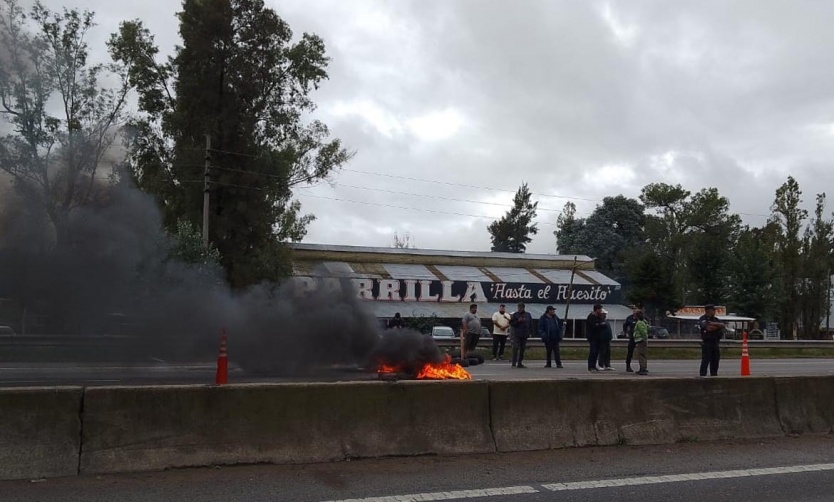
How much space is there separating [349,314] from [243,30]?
69.2 ft

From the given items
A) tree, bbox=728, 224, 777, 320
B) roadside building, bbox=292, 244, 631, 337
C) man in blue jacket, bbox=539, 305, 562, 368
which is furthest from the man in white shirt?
tree, bbox=728, 224, 777, 320

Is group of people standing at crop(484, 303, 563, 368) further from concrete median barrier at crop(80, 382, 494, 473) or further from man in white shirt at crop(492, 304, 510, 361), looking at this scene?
concrete median barrier at crop(80, 382, 494, 473)

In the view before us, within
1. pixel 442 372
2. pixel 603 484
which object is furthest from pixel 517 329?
pixel 603 484

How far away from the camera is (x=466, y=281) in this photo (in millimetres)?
37844

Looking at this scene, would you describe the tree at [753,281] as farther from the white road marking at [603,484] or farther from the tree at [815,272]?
the white road marking at [603,484]

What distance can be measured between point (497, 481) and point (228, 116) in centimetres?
2545

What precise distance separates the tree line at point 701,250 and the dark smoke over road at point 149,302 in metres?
37.0

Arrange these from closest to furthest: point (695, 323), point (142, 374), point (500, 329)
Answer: point (142, 374) < point (500, 329) < point (695, 323)

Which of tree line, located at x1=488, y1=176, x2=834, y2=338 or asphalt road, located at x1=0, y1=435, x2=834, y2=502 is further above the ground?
tree line, located at x1=488, y1=176, x2=834, y2=338

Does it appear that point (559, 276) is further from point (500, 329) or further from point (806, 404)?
point (806, 404)

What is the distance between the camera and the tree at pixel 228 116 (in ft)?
91.7

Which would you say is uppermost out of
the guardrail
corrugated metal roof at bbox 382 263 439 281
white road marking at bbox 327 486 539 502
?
corrugated metal roof at bbox 382 263 439 281

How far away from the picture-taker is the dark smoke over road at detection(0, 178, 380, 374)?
11.2 metres

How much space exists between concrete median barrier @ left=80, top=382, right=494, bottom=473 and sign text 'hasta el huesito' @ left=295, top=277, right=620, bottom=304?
25535 mm
